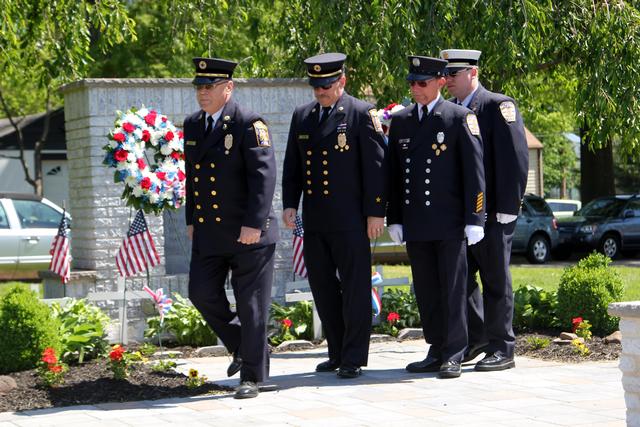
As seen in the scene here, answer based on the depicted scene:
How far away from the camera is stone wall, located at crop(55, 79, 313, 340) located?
10.8 m

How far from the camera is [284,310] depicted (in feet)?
33.6

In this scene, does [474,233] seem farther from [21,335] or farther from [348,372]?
[21,335]

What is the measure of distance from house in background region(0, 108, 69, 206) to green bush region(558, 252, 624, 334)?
24665 millimetres

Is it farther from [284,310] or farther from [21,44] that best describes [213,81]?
[21,44]

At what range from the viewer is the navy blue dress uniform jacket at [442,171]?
26.6 ft

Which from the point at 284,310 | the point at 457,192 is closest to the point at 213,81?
the point at 457,192

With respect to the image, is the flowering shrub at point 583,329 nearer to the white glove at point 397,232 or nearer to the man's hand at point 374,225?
the white glove at point 397,232

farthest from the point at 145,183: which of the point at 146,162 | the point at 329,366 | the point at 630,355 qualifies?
→ the point at 630,355

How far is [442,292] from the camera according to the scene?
8.28 m

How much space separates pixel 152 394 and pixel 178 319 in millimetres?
2274

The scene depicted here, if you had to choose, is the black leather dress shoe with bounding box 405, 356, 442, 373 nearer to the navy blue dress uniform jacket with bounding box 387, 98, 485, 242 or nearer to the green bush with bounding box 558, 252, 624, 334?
the navy blue dress uniform jacket with bounding box 387, 98, 485, 242

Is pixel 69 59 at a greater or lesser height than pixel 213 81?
greater

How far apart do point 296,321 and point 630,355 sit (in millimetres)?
4928

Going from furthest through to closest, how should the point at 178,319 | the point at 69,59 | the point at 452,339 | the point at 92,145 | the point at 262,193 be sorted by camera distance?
the point at 69,59, the point at 92,145, the point at 178,319, the point at 452,339, the point at 262,193
